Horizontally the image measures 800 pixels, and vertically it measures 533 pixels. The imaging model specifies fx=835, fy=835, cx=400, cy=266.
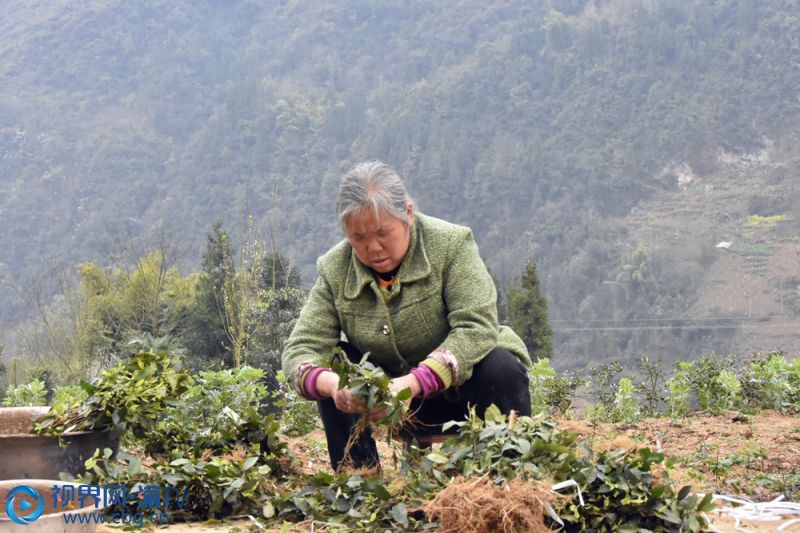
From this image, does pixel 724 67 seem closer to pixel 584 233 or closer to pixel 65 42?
pixel 584 233

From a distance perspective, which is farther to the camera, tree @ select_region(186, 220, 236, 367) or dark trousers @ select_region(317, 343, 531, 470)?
tree @ select_region(186, 220, 236, 367)

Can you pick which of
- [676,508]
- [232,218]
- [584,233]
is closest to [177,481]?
[676,508]

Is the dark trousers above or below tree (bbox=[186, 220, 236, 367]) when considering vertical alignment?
above

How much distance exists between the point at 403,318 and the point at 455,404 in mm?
362

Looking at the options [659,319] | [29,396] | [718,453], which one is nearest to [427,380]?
[718,453]

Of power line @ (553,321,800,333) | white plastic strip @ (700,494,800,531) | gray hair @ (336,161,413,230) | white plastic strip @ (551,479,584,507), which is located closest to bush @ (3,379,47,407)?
gray hair @ (336,161,413,230)

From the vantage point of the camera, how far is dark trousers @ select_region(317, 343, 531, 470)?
280 centimetres

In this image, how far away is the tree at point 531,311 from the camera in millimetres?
10391

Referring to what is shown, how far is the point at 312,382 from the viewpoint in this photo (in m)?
2.78

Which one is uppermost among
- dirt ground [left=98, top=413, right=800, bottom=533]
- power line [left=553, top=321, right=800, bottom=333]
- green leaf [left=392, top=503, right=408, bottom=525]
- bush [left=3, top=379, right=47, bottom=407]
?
green leaf [left=392, top=503, right=408, bottom=525]

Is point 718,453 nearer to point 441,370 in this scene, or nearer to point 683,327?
point 441,370

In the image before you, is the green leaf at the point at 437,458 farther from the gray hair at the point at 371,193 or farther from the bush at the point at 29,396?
the bush at the point at 29,396

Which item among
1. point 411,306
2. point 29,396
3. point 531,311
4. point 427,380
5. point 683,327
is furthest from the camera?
point 683,327

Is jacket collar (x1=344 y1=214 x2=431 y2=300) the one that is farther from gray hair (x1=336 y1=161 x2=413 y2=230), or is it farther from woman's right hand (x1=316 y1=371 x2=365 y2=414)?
woman's right hand (x1=316 y1=371 x2=365 y2=414)
